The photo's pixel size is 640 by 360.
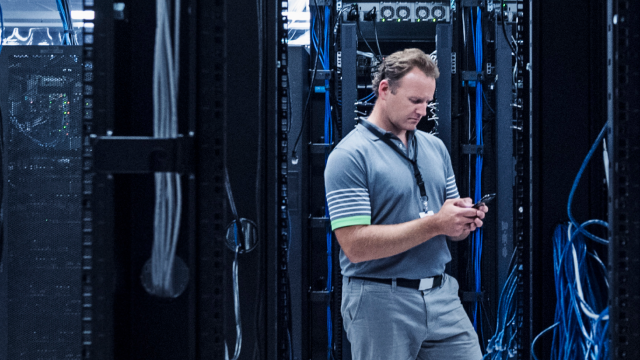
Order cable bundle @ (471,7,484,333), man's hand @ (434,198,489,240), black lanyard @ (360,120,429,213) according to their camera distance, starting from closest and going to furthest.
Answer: man's hand @ (434,198,489,240)
black lanyard @ (360,120,429,213)
cable bundle @ (471,7,484,333)

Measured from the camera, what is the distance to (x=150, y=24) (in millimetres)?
1215

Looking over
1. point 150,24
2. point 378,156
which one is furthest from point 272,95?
point 378,156

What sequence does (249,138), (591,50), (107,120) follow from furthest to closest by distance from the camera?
(591,50) < (249,138) < (107,120)

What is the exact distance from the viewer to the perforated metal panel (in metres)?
2.68

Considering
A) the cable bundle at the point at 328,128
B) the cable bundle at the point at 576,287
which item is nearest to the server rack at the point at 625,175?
the cable bundle at the point at 576,287

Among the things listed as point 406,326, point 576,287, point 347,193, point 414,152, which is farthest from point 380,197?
point 576,287

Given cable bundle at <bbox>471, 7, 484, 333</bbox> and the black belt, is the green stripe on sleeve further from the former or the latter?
cable bundle at <bbox>471, 7, 484, 333</bbox>

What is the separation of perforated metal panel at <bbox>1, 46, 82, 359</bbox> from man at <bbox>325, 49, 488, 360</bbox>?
1605 mm

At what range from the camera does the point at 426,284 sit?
5.93 feet

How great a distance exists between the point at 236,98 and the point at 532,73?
89cm

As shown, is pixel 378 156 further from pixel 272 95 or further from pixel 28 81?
pixel 28 81

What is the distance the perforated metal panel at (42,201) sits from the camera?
8.79 feet

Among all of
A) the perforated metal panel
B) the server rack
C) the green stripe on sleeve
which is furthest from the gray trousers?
the perforated metal panel

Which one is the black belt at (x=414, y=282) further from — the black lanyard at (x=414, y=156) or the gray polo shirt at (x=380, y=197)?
the black lanyard at (x=414, y=156)
